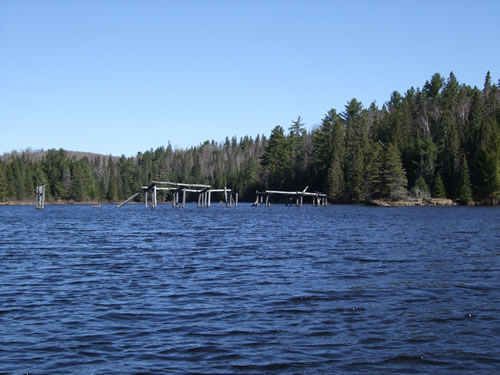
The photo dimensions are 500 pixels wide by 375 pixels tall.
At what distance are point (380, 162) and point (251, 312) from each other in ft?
291

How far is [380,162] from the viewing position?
3834 inches

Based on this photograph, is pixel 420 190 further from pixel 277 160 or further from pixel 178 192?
pixel 277 160

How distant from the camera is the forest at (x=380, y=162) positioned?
9299cm

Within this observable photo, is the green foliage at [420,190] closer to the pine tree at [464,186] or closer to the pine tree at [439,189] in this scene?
the pine tree at [439,189]

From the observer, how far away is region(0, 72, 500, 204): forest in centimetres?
9299

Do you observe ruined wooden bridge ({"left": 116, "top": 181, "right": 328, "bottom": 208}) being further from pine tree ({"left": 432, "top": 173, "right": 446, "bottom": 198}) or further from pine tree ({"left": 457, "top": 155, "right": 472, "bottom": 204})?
pine tree ({"left": 457, "top": 155, "right": 472, "bottom": 204})

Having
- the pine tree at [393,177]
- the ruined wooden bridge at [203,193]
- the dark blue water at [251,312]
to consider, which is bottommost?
the dark blue water at [251,312]

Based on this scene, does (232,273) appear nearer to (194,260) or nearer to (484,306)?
(194,260)

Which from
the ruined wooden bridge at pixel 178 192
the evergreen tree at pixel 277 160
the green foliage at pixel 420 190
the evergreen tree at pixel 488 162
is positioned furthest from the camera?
the evergreen tree at pixel 277 160

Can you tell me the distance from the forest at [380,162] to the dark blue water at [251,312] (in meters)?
72.9

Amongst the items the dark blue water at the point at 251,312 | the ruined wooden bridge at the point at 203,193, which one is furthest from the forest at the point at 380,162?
the dark blue water at the point at 251,312

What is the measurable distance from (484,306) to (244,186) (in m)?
149

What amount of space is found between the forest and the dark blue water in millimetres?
72908

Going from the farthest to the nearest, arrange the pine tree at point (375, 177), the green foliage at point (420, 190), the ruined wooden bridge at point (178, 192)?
the pine tree at point (375, 177)
the green foliage at point (420, 190)
the ruined wooden bridge at point (178, 192)
